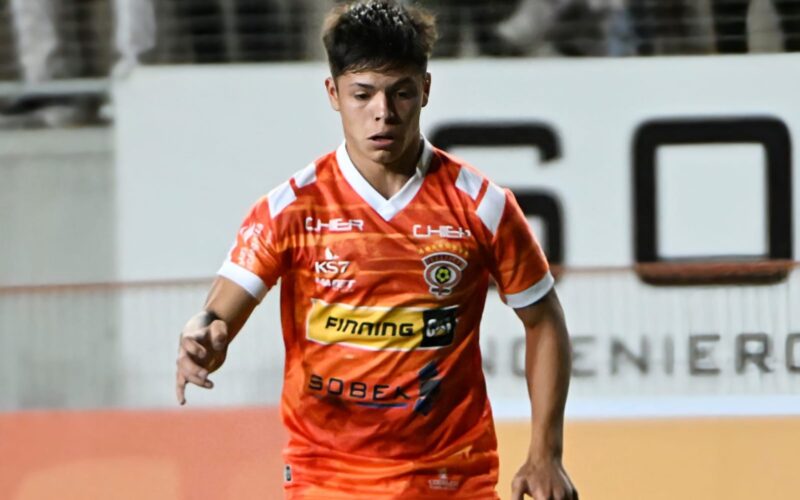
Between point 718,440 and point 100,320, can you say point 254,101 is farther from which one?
point 718,440

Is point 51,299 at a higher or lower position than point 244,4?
lower

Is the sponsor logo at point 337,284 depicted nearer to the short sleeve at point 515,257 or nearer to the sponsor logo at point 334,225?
the sponsor logo at point 334,225

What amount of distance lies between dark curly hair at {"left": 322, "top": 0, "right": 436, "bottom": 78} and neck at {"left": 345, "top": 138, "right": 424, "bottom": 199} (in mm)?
177

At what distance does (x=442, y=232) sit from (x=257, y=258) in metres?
0.37

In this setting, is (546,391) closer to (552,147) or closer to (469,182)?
(469,182)

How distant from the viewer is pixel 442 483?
129 inches

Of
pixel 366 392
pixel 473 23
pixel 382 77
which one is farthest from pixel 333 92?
pixel 473 23

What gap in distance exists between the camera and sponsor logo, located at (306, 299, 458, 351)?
3.23 metres

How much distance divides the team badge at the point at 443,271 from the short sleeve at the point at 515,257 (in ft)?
0.28

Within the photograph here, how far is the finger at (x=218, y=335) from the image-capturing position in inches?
117

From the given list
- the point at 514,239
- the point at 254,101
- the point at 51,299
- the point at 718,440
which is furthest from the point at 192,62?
the point at 514,239

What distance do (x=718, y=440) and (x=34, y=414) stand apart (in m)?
2.55

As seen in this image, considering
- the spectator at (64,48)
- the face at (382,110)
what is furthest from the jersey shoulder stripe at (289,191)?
the spectator at (64,48)

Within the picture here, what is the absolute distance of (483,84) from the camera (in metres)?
6.86
